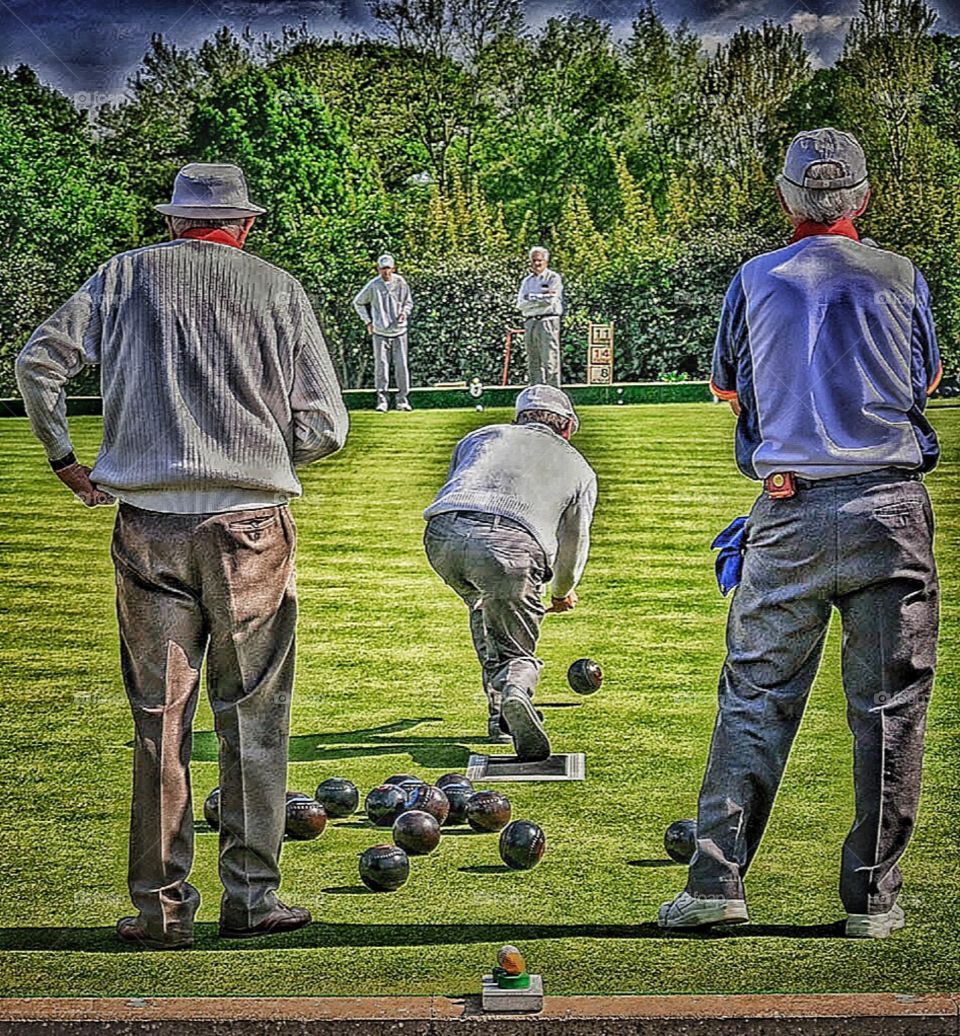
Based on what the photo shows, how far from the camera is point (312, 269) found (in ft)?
25.2

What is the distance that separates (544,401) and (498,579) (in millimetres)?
675

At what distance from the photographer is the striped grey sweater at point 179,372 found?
441 centimetres

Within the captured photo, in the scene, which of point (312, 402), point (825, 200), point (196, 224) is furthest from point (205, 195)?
point (825, 200)

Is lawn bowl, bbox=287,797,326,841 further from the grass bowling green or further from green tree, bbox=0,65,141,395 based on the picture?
green tree, bbox=0,65,141,395

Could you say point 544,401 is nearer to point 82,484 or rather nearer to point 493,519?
point 493,519

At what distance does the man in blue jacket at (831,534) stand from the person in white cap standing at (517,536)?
1.72 metres

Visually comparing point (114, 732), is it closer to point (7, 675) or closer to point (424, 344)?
point (7, 675)

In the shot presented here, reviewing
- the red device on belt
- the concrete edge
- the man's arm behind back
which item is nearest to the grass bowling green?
the concrete edge

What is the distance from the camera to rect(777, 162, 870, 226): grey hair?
451cm

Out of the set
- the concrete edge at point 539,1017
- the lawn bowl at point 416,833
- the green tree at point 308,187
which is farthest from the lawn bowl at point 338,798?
the green tree at point 308,187

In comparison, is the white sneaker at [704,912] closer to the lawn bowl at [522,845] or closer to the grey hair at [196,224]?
the lawn bowl at [522,845]

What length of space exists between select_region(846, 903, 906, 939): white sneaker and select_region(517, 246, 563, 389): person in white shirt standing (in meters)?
3.54

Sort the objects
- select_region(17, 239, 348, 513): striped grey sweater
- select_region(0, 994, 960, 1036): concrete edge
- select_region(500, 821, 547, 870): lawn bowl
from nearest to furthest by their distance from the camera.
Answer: select_region(0, 994, 960, 1036): concrete edge → select_region(17, 239, 348, 513): striped grey sweater → select_region(500, 821, 547, 870): lawn bowl

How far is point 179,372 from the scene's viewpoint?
4438 millimetres
